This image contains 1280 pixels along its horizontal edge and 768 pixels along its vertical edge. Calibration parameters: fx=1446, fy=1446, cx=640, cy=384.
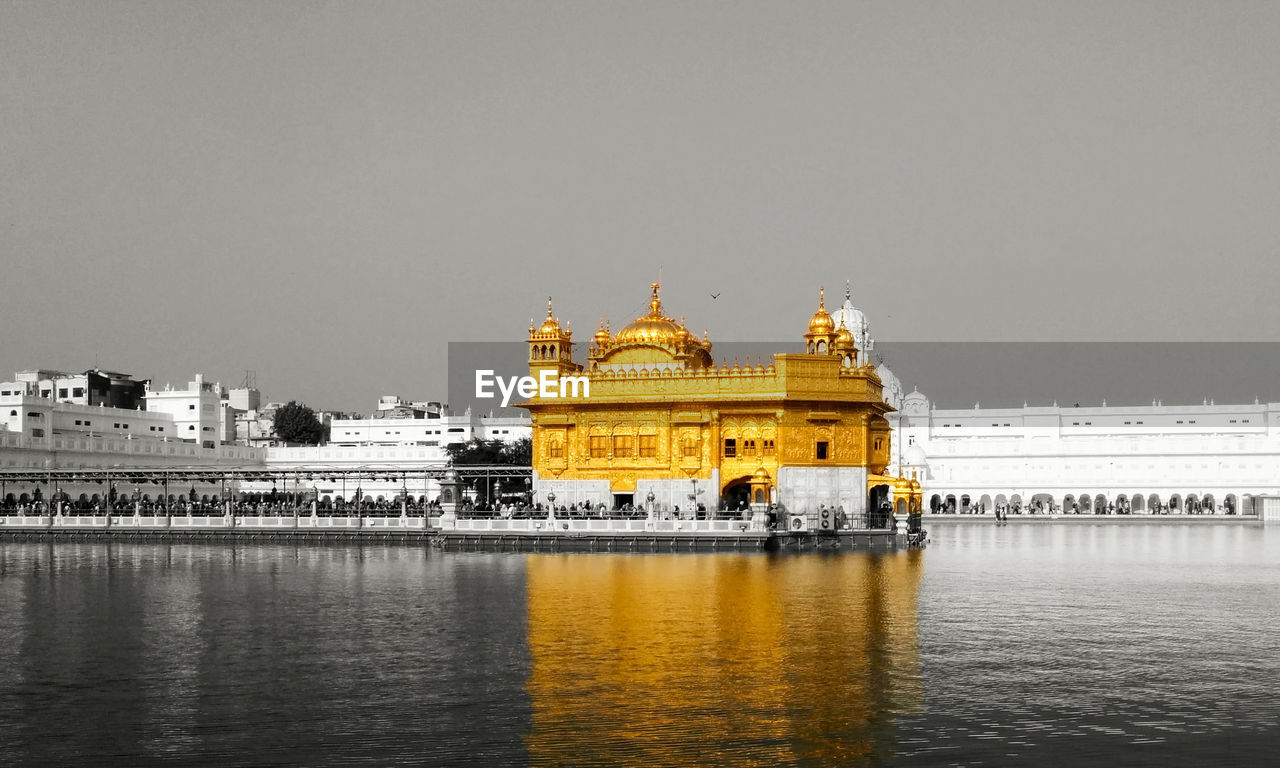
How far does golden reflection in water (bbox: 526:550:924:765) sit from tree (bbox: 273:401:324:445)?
284ft

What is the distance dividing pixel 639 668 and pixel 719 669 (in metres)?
1.06

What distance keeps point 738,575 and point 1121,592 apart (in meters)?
8.83

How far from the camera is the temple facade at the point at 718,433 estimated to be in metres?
50.2

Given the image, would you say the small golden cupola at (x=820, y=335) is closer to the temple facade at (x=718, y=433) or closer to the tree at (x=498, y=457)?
the temple facade at (x=718, y=433)

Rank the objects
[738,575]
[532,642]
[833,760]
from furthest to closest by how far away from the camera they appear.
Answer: [738,575] < [532,642] < [833,760]

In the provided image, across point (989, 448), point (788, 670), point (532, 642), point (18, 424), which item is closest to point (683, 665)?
point (788, 670)

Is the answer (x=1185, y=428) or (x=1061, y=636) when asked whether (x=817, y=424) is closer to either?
(x=1061, y=636)

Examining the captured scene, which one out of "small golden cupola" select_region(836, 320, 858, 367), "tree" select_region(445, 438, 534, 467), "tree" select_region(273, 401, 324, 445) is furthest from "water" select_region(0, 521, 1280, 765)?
"tree" select_region(273, 401, 324, 445)

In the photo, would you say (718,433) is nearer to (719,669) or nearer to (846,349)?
(846,349)

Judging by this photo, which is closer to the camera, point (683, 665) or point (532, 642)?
point (683, 665)

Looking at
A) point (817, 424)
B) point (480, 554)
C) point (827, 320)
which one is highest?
point (827, 320)

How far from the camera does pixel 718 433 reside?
167 ft

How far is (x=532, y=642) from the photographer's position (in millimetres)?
21984

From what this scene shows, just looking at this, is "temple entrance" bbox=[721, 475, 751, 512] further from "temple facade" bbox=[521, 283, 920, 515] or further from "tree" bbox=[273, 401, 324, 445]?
"tree" bbox=[273, 401, 324, 445]
